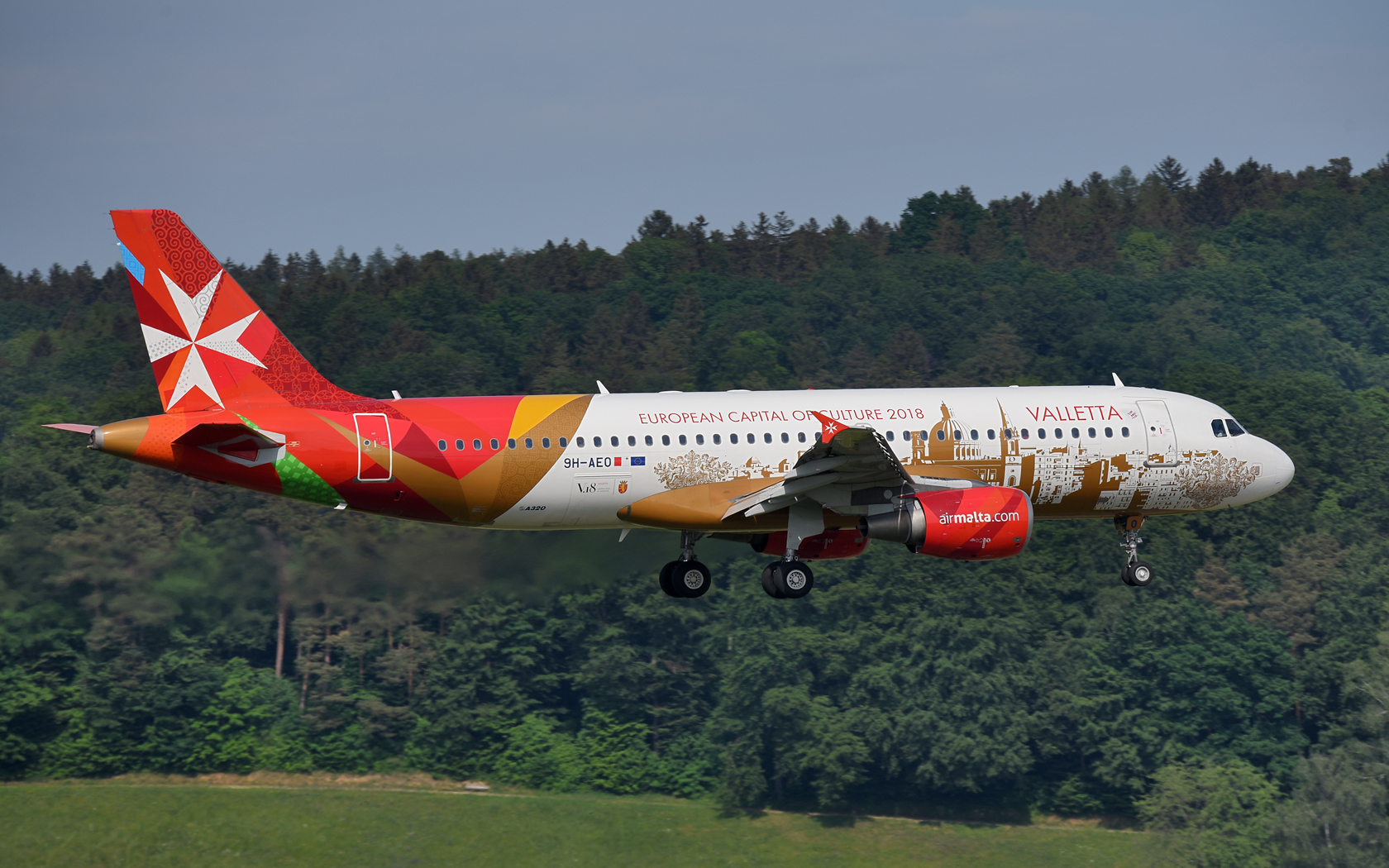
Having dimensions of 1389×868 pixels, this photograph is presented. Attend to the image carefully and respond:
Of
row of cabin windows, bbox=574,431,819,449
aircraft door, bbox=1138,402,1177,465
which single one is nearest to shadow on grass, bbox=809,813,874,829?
aircraft door, bbox=1138,402,1177,465

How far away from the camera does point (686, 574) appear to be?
41.4 m

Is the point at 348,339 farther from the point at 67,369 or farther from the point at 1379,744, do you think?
A: the point at 1379,744

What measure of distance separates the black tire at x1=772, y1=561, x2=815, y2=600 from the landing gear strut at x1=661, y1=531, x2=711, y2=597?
2471 millimetres

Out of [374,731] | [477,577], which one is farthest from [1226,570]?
[477,577]

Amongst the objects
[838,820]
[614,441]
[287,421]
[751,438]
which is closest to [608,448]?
[614,441]

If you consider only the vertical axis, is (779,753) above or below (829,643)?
below

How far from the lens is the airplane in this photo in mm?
36281

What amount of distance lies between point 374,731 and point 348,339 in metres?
55.3

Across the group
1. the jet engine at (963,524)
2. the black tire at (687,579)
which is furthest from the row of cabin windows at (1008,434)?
the black tire at (687,579)

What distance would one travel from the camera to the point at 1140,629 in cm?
10450

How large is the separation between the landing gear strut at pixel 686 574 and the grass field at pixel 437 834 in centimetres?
5596

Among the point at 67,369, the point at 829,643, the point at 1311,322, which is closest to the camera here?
the point at 829,643

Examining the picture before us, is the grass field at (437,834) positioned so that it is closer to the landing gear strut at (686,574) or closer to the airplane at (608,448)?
the landing gear strut at (686,574)

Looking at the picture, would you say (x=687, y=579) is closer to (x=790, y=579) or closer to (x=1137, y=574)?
(x=790, y=579)
